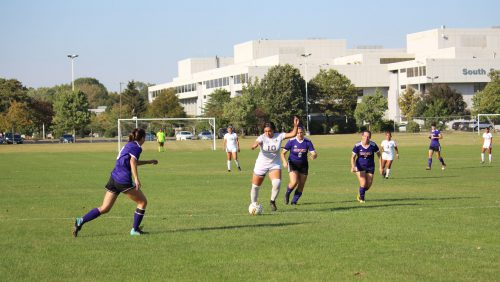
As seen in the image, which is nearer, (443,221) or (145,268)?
(145,268)

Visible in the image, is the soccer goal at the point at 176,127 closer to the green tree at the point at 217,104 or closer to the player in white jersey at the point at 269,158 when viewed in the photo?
the green tree at the point at 217,104

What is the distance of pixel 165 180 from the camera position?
28.3 meters

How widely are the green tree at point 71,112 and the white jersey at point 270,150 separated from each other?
318 feet

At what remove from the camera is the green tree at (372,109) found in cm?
10731

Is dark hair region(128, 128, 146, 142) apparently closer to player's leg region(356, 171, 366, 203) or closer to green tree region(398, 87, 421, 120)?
player's leg region(356, 171, 366, 203)

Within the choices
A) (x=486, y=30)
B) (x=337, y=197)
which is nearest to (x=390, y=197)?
(x=337, y=197)

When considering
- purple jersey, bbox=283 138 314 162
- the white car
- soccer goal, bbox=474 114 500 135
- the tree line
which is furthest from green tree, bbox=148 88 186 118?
purple jersey, bbox=283 138 314 162

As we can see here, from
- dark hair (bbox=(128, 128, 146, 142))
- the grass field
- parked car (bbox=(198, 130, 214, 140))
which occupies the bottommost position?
the grass field

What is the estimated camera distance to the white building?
12056cm

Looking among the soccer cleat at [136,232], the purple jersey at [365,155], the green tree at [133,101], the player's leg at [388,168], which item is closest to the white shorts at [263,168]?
the purple jersey at [365,155]

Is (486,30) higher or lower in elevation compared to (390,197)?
higher

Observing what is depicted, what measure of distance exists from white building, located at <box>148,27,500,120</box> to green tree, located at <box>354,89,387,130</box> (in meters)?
12.4

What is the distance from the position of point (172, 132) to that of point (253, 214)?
215 feet

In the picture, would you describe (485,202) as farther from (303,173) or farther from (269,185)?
(269,185)
